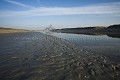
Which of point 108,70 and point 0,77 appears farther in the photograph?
point 108,70

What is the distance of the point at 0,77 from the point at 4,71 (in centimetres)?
100

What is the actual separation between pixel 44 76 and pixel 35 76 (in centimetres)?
45

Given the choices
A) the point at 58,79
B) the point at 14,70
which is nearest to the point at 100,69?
the point at 58,79

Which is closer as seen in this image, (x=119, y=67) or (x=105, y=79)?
(x=105, y=79)

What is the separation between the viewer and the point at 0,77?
7016 mm

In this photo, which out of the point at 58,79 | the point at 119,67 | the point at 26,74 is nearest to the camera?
the point at 58,79

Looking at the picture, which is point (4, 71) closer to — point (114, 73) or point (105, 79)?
point (105, 79)

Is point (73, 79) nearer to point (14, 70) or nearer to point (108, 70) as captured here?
point (108, 70)

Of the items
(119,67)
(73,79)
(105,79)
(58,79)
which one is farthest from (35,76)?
(119,67)

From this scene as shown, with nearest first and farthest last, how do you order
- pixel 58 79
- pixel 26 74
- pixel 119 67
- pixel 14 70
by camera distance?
pixel 58 79, pixel 26 74, pixel 14 70, pixel 119 67

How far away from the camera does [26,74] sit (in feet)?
24.7

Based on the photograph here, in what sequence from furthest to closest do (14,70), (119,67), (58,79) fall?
(119,67) → (14,70) → (58,79)

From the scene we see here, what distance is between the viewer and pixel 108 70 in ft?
27.6

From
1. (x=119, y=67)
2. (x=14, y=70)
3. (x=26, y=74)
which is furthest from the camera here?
(x=119, y=67)
